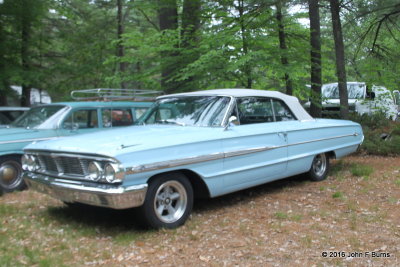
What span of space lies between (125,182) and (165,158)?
56 centimetres

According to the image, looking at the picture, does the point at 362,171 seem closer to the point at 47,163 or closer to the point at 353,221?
the point at 353,221

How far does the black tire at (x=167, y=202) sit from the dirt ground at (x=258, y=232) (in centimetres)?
14

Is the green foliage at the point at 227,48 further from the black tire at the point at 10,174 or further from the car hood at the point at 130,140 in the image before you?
the black tire at the point at 10,174

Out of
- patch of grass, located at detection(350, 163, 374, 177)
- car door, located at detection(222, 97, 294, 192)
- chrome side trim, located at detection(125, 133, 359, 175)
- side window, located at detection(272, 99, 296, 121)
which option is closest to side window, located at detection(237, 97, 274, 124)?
car door, located at detection(222, 97, 294, 192)

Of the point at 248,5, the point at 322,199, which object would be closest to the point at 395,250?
the point at 322,199

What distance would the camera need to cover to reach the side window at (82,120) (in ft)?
23.9

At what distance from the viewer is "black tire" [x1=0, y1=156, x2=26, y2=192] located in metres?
6.65

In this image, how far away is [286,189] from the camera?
21.6 feet

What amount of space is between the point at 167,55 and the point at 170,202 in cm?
660

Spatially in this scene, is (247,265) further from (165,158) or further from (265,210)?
(265,210)

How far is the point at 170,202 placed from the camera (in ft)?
15.1

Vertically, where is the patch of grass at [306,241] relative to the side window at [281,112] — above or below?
below

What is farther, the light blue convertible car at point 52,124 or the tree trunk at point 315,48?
the tree trunk at point 315,48

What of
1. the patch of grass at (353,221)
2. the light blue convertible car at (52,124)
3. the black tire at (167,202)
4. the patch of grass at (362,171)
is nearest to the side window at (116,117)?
the light blue convertible car at (52,124)
